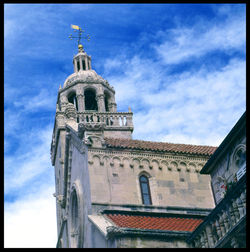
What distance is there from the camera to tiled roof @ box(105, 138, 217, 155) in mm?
27438

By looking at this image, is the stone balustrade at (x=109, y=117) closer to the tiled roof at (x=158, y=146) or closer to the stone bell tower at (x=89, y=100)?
the stone bell tower at (x=89, y=100)

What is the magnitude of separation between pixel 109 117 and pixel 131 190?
45.4 feet

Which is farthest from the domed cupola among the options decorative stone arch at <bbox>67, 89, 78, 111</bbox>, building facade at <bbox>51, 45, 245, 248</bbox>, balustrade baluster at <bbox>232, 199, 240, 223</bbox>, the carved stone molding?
balustrade baluster at <bbox>232, 199, 240, 223</bbox>

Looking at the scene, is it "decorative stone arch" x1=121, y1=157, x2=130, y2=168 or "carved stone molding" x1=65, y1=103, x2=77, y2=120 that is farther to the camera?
"carved stone molding" x1=65, y1=103, x2=77, y2=120

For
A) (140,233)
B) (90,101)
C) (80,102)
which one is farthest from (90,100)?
(140,233)

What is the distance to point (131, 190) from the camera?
25922 millimetres

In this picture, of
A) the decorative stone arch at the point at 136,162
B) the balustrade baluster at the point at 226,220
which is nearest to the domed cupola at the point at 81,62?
the decorative stone arch at the point at 136,162

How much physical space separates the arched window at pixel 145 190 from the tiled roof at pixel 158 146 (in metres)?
1.75

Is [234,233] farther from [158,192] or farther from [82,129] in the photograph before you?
[82,129]

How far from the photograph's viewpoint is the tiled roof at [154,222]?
21812 millimetres

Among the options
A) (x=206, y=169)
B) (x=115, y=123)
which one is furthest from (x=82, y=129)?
(x=115, y=123)

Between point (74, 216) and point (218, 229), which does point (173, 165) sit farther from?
point (218, 229)

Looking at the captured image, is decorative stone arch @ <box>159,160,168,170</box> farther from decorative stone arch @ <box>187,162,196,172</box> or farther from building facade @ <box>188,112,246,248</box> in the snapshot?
building facade @ <box>188,112,246,248</box>

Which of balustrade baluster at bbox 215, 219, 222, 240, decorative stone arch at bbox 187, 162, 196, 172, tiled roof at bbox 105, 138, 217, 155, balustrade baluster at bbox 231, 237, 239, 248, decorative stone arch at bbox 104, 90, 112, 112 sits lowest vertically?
balustrade baluster at bbox 231, 237, 239, 248
